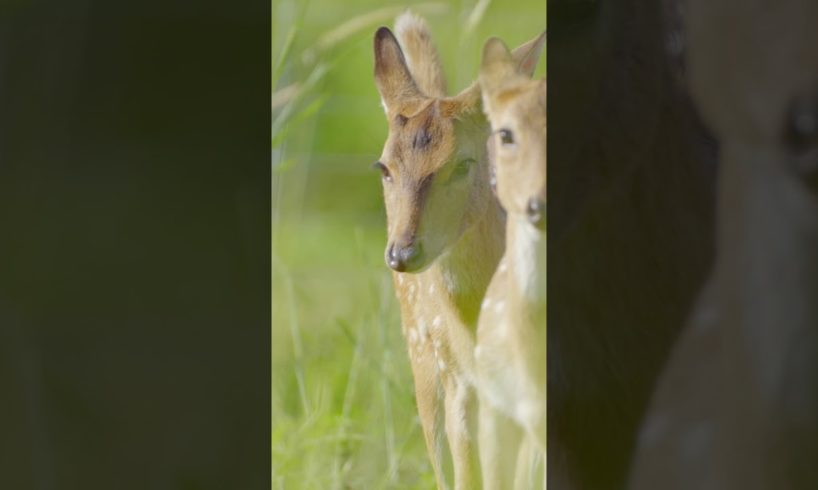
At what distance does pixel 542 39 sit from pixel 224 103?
2.50ft

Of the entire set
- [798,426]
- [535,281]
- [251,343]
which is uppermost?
[535,281]

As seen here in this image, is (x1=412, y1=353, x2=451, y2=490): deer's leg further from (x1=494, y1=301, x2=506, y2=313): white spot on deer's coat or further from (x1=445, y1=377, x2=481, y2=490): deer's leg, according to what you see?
(x1=494, y1=301, x2=506, y2=313): white spot on deer's coat

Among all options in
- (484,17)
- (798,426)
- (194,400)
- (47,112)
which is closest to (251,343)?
(194,400)

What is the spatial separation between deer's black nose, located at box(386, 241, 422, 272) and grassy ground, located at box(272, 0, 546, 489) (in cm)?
3

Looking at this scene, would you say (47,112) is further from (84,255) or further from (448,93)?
(448,93)

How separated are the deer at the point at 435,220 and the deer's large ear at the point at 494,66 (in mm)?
27

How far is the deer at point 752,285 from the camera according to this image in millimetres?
2303

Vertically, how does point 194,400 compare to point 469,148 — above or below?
below

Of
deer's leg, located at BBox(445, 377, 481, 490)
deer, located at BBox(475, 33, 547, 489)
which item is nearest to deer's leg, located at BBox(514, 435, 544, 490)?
deer, located at BBox(475, 33, 547, 489)

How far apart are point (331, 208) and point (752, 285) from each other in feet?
3.57

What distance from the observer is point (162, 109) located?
2.12 m

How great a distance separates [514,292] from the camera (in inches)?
87.0

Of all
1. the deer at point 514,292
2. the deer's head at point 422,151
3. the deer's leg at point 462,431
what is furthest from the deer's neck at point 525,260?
the deer's leg at point 462,431

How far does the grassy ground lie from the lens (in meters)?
2.15
